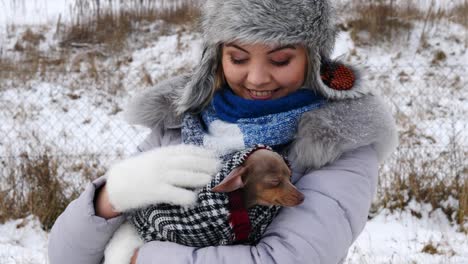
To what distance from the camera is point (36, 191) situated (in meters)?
4.62

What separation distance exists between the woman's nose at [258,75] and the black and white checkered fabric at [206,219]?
0.20m

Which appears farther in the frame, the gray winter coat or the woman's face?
the woman's face

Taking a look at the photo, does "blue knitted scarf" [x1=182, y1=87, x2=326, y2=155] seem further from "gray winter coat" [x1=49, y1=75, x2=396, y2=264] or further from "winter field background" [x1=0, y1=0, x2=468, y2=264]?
"winter field background" [x1=0, y1=0, x2=468, y2=264]

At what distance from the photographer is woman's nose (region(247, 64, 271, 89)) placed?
5.14 feet

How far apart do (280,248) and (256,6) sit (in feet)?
2.40

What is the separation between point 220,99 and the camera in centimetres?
173

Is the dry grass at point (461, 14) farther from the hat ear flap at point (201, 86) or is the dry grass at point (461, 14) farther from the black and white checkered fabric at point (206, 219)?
the black and white checkered fabric at point (206, 219)

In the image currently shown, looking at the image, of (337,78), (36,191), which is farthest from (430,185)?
(36,191)

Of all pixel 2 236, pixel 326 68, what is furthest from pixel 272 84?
pixel 2 236

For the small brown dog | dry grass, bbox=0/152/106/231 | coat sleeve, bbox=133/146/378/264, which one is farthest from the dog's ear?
dry grass, bbox=0/152/106/231

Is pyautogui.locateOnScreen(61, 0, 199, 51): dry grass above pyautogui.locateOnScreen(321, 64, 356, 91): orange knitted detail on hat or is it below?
below

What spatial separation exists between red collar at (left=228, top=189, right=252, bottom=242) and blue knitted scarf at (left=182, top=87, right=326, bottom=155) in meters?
0.22

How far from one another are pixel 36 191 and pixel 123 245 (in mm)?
3359

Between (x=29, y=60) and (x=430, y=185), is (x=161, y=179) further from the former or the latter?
(x=29, y=60)
